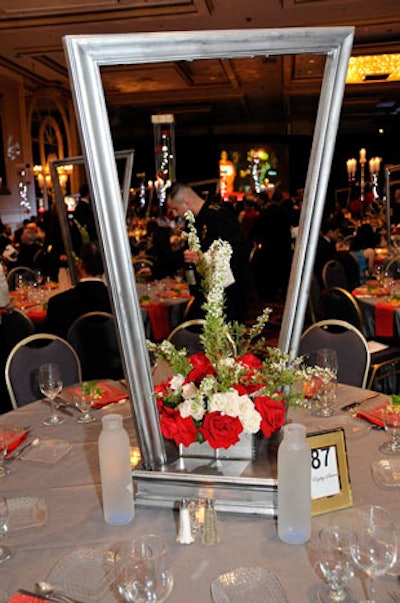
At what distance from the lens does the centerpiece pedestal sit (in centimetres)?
148

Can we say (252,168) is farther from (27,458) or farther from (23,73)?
(27,458)

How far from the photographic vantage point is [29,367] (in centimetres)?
266

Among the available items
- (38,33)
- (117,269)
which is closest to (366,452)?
(117,269)

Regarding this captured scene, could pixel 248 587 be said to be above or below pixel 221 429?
below

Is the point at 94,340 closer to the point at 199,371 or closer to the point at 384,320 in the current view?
the point at 199,371

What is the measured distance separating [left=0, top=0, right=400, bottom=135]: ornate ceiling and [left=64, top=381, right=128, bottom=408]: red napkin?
1164 millimetres

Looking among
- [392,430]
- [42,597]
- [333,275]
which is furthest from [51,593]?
[333,275]

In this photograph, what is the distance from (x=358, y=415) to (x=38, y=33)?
7686mm

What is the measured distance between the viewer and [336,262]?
5.31 metres

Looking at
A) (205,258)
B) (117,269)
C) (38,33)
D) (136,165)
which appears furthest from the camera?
(136,165)

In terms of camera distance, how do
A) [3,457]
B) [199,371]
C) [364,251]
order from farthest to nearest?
1. [364,251]
2. [3,457]
3. [199,371]

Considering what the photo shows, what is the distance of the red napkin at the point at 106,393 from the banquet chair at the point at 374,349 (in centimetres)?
166

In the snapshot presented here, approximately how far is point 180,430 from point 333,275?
12.9 feet

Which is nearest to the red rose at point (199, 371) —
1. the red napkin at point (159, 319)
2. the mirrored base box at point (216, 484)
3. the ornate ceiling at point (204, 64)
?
the mirrored base box at point (216, 484)
